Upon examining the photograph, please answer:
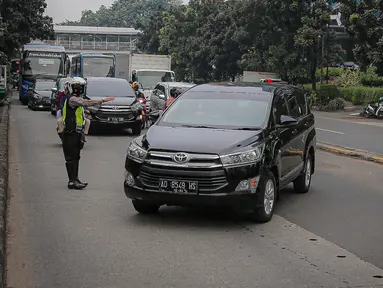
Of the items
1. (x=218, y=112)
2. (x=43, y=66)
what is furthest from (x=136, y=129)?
(x=43, y=66)

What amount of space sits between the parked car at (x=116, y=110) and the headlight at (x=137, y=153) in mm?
10950

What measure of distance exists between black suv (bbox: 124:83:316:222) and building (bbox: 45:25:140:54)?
8759 cm

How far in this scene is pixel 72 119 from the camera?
32.0ft

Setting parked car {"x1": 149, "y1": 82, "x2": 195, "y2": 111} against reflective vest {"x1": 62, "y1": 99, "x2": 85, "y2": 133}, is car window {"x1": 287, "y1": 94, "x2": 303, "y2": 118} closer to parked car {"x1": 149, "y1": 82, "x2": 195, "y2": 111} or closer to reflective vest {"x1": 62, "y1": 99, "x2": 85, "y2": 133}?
reflective vest {"x1": 62, "y1": 99, "x2": 85, "y2": 133}

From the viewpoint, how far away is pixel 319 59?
139ft

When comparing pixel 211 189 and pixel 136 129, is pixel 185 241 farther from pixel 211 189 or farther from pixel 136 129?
pixel 136 129

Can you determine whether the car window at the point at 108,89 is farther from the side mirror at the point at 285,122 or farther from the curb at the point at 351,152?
the side mirror at the point at 285,122

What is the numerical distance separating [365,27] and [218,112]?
2435cm

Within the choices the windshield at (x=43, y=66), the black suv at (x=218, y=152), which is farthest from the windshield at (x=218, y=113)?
the windshield at (x=43, y=66)

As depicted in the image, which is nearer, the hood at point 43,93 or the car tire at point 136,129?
the car tire at point 136,129

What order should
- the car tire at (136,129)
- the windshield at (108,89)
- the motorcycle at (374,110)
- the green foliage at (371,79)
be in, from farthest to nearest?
the green foliage at (371,79), the motorcycle at (374,110), the windshield at (108,89), the car tire at (136,129)

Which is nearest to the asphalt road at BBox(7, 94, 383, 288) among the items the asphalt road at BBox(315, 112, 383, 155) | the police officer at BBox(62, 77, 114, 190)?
the police officer at BBox(62, 77, 114, 190)

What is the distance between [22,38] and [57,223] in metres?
39.0

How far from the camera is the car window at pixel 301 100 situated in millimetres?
10315
